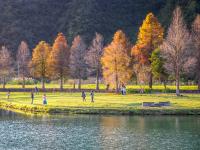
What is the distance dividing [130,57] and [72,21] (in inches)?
3288

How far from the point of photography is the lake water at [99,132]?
46.0 metres

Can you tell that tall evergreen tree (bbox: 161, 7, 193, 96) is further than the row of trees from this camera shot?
No

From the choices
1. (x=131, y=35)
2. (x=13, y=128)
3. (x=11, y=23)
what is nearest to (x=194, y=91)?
(x=13, y=128)

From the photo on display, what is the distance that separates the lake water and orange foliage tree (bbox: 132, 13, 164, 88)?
3928 cm

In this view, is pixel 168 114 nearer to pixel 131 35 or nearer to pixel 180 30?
pixel 180 30

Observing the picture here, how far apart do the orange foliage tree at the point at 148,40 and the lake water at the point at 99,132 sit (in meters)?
39.3

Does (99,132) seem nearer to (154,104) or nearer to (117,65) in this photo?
(154,104)

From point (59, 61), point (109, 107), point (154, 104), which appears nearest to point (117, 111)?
point (109, 107)

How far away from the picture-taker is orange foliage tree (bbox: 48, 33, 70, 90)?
361 ft

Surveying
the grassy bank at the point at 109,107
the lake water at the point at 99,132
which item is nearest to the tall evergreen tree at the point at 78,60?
the grassy bank at the point at 109,107

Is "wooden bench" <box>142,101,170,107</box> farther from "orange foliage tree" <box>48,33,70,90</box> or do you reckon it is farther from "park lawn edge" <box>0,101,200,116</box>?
"orange foliage tree" <box>48,33,70,90</box>

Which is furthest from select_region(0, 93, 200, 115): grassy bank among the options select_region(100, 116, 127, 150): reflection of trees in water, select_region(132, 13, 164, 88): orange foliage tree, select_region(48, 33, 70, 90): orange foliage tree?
select_region(48, 33, 70, 90): orange foliage tree

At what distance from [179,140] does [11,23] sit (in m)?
138

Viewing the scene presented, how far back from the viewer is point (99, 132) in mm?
53406
